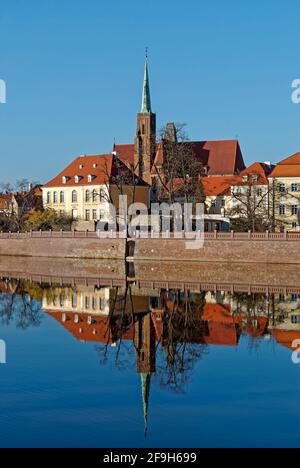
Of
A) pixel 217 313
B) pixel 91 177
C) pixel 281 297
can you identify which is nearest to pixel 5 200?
pixel 91 177

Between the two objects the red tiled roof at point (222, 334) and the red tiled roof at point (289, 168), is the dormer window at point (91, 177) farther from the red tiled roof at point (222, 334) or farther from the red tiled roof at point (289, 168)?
the red tiled roof at point (222, 334)

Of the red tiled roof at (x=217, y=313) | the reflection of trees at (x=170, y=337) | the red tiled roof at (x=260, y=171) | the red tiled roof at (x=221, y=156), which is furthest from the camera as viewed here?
the red tiled roof at (x=221, y=156)

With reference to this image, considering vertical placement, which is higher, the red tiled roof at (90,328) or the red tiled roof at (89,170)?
the red tiled roof at (89,170)

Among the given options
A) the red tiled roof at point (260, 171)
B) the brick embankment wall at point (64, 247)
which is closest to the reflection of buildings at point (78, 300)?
the brick embankment wall at point (64, 247)

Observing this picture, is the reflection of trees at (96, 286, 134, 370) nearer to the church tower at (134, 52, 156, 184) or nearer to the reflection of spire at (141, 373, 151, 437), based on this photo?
the reflection of spire at (141, 373, 151, 437)

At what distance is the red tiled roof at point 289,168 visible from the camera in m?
71.8

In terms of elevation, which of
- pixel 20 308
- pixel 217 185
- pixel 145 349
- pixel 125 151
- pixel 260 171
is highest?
pixel 125 151

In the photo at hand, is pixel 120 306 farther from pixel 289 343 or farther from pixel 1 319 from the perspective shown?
pixel 289 343

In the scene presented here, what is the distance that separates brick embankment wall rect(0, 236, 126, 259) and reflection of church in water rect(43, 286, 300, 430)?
18.2 metres

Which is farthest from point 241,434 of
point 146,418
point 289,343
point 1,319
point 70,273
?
point 70,273

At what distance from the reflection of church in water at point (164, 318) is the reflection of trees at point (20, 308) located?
69 cm

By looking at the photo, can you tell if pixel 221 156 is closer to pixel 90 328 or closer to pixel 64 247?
pixel 64 247

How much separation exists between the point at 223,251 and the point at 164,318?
24.7 meters

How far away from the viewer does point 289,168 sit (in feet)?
237
